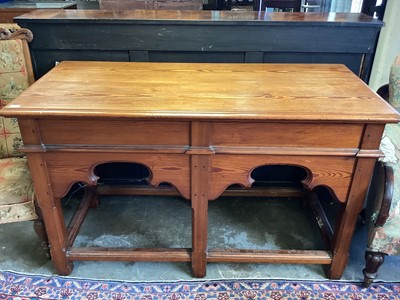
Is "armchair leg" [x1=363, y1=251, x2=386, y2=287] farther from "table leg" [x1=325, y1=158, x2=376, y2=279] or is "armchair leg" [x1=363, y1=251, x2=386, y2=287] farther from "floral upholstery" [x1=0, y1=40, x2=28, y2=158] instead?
"floral upholstery" [x1=0, y1=40, x2=28, y2=158]

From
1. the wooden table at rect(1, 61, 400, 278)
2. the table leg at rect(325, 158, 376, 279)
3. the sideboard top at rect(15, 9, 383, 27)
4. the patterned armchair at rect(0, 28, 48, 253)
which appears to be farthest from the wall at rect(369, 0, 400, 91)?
the patterned armchair at rect(0, 28, 48, 253)

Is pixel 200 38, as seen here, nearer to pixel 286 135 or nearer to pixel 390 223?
pixel 286 135

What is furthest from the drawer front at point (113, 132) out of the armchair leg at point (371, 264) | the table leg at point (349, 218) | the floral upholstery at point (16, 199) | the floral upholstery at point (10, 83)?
the armchair leg at point (371, 264)

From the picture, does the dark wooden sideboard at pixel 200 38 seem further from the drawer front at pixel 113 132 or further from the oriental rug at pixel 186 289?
the oriental rug at pixel 186 289

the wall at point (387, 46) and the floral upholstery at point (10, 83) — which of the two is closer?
the floral upholstery at point (10, 83)

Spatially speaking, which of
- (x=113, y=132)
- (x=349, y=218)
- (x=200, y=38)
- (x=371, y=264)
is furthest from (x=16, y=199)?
(x=371, y=264)

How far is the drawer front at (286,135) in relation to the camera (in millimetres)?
1193

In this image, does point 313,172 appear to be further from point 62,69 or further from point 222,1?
point 222,1

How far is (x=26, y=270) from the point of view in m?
1.57

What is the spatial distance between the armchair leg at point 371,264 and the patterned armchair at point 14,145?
1.35 meters

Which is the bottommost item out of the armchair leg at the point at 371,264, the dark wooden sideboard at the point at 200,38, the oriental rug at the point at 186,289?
the oriental rug at the point at 186,289

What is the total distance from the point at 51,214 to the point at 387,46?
2262 mm

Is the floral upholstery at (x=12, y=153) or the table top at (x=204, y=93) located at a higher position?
the table top at (x=204, y=93)

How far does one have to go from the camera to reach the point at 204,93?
4.20ft
